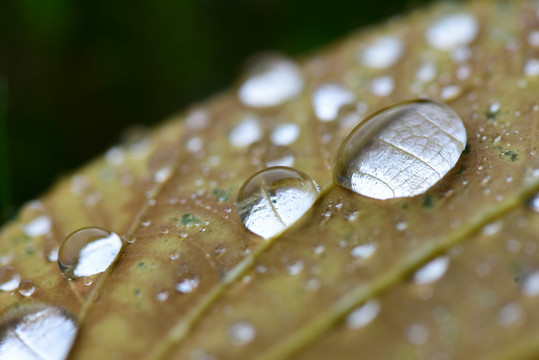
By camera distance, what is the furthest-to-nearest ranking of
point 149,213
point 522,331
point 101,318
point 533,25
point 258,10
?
point 258,10 → point 533,25 → point 149,213 → point 101,318 → point 522,331

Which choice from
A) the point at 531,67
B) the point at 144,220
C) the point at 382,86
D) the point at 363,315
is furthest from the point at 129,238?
the point at 531,67

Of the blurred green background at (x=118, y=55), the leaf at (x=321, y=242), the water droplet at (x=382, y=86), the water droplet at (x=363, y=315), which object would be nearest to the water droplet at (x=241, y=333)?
the leaf at (x=321, y=242)

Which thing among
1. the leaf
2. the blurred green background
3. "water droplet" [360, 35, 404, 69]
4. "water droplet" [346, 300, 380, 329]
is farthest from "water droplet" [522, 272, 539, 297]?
the blurred green background

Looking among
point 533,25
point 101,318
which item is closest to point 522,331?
point 101,318

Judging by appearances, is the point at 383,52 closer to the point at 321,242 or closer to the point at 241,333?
the point at 321,242

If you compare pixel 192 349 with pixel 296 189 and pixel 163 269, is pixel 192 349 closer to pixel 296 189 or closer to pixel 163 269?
pixel 163 269

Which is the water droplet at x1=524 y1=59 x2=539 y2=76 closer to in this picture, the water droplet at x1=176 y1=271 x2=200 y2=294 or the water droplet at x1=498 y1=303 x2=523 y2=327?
the water droplet at x1=498 y1=303 x2=523 y2=327
